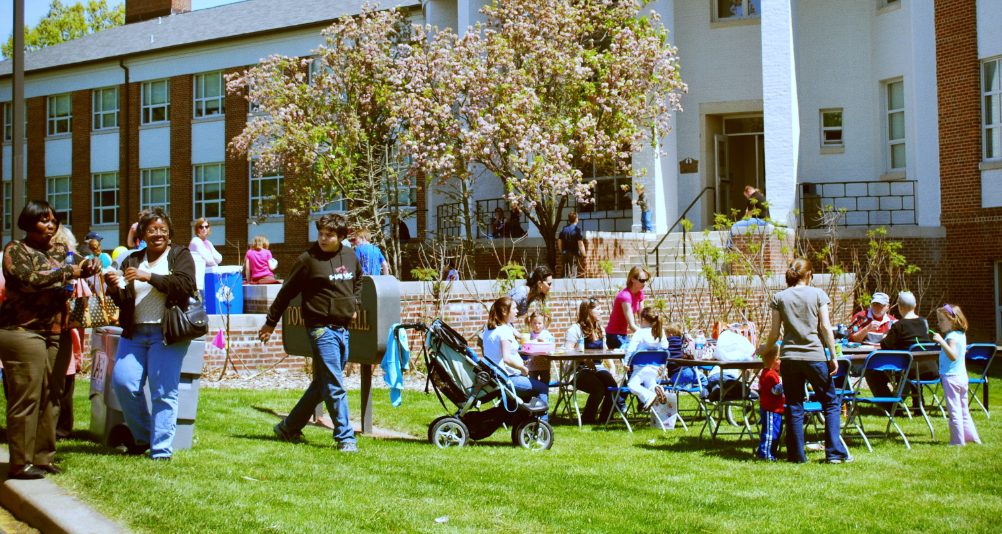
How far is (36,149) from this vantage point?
44531 millimetres

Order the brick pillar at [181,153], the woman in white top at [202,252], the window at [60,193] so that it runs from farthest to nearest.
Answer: the window at [60,193]
the brick pillar at [181,153]
the woman in white top at [202,252]

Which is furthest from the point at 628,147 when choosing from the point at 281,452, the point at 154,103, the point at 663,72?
the point at 154,103

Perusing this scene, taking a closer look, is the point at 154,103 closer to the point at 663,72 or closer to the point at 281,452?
the point at 663,72

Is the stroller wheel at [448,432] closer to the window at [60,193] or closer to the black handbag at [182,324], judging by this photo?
the black handbag at [182,324]

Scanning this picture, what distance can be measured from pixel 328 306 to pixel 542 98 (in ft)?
49.0

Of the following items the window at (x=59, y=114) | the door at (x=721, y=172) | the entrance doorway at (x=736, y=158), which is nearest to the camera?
the door at (x=721, y=172)

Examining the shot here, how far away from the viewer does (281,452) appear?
31.2ft

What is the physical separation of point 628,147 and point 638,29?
241 centimetres

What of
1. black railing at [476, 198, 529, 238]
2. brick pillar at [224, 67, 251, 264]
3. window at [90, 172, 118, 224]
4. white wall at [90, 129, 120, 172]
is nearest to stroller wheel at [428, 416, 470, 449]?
black railing at [476, 198, 529, 238]

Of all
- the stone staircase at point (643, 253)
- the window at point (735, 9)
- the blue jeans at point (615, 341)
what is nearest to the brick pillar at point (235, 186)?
the window at point (735, 9)

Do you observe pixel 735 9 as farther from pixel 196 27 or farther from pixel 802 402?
pixel 196 27

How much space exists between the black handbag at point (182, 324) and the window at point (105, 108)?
117 ft

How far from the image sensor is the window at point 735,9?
27.6 m

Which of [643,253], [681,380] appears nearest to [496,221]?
[643,253]
